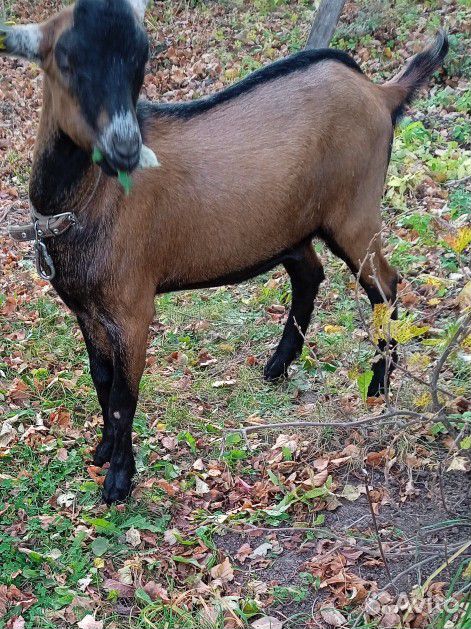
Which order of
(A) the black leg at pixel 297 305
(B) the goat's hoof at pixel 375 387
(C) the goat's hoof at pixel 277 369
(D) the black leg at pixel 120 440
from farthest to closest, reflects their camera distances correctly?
(C) the goat's hoof at pixel 277 369 → (A) the black leg at pixel 297 305 → (B) the goat's hoof at pixel 375 387 → (D) the black leg at pixel 120 440

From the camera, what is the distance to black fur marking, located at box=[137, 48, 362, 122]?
3.53 m

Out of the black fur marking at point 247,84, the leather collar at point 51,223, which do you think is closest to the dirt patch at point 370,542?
the leather collar at point 51,223

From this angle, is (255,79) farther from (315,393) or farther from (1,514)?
(1,514)

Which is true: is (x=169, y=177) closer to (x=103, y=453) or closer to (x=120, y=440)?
(x=120, y=440)

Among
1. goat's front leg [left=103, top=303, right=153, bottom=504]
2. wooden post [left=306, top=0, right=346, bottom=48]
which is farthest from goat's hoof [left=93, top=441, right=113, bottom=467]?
wooden post [left=306, top=0, right=346, bottom=48]

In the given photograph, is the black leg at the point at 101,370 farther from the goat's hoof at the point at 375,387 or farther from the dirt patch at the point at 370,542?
the goat's hoof at the point at 375,387

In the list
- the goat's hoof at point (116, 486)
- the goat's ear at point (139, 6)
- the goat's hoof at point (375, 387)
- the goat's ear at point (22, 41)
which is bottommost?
the goat's hoof at point (116, 486)

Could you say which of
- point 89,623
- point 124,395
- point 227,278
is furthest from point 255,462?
point 89,623

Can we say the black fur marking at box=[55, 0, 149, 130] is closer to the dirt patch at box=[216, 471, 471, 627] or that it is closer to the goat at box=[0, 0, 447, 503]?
the goat at box=[0, 0, 447, 503]

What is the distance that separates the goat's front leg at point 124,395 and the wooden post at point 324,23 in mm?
3946

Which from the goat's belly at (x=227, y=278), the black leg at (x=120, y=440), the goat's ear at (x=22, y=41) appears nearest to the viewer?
the goat's ear at (x=22, y=41)

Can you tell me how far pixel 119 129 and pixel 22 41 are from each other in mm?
580

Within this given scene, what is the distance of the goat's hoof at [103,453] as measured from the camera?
3.95 m

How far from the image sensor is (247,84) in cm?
373
